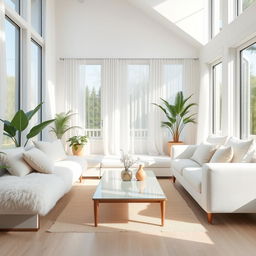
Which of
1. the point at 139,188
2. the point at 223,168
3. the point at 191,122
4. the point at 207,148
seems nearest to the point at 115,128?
the point at 191,122

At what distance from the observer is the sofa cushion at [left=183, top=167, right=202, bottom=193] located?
3.47 m

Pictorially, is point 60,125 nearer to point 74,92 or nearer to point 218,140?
point 74,92

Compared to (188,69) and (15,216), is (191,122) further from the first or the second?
(15,216)

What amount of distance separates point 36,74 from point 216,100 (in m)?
3.70

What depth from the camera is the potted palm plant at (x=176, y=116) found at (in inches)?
254

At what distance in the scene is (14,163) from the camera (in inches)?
141

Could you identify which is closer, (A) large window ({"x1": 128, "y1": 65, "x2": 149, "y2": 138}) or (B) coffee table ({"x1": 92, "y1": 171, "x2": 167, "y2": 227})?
(B) coffee table ({"x1": 92, "y1": 171, "x2": 167, "y2": 227})

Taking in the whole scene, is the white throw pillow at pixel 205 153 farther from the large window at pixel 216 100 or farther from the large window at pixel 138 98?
the large window at pixel 138 98

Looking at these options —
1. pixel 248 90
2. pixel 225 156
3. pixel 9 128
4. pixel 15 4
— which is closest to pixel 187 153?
pixel 248 90

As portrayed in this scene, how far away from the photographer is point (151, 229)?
2963 millimetres

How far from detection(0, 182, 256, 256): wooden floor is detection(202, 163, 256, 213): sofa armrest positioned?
0.65ft

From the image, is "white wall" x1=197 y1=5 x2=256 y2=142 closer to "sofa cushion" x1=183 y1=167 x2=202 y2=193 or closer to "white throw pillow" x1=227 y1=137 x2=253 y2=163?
"white throw pillow" x1=227 y1=137 x2=253 y2=163

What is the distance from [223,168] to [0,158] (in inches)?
99.6

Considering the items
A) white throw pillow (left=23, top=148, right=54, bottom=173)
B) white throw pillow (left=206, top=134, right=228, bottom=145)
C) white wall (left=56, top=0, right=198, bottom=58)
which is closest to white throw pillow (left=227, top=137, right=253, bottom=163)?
white throw pillow (left=206, top=134, right=228, bottom=145)
